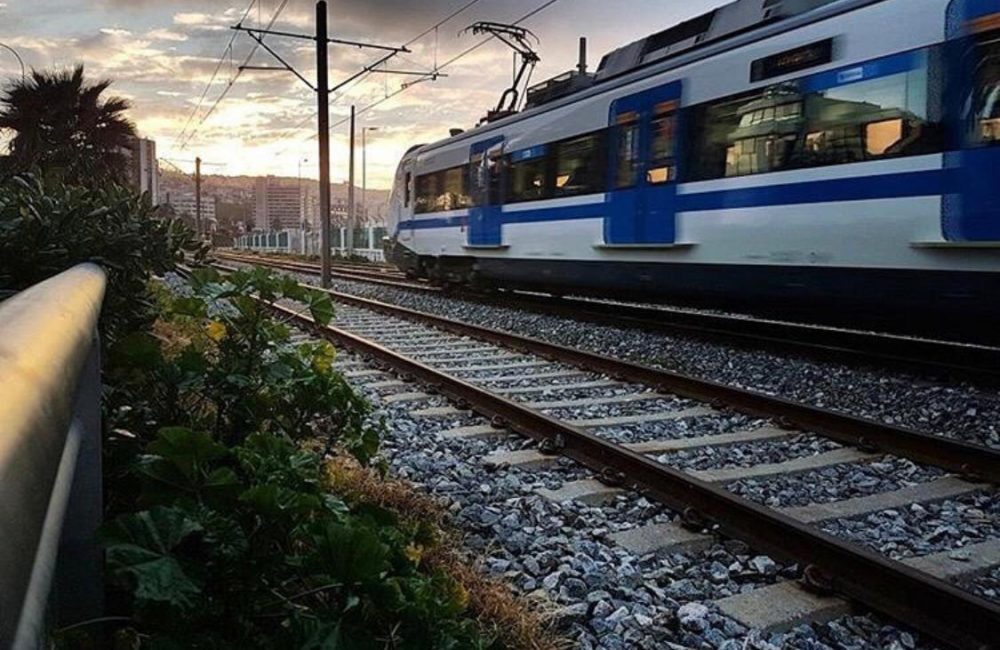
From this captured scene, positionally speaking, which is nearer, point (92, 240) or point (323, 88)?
point (92, 240)

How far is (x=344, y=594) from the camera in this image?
6.46 ft

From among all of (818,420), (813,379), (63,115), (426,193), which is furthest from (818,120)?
(63,115)

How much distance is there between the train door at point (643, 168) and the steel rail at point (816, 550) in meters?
4.76

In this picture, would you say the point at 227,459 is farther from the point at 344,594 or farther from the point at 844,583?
the point at 844,583

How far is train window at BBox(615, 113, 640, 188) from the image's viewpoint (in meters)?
9.66

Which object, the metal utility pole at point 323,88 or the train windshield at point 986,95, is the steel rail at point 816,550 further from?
the metal utility pole at point 323,88

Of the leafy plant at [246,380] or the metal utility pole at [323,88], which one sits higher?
the metal utility pole at [323,88]

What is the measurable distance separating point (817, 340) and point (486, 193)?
20.5ft

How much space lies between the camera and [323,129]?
1898cm

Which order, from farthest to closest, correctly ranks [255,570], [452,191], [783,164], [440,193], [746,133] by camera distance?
[440,193] < [452,191] < [746,133] < [783,164] < [255,570]

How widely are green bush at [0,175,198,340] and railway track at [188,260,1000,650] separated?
2.07 m

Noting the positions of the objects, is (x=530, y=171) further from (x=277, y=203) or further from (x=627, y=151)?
(x=277, y=203)

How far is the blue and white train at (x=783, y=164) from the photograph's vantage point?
Result: 20.0ft

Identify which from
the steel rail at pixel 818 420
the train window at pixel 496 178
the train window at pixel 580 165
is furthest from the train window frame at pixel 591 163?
the steel rail at pixel 818 420
